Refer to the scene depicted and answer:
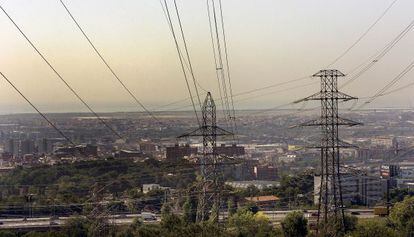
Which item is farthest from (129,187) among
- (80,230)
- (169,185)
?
(80,230)

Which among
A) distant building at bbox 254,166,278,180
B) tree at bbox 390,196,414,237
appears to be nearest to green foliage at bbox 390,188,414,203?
tree at bbox 390,196,414,237

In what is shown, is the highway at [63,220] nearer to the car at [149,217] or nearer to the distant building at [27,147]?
the car at [149,217]

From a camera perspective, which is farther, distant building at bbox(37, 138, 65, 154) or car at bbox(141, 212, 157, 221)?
distant building at bbox(37, 138, 65, 154)

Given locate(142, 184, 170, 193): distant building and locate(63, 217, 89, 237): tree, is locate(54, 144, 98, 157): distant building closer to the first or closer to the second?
locate(142, 184, 170, 193): distant building

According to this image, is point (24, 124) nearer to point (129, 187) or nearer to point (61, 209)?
point (129, 187)

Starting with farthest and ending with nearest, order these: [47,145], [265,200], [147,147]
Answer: [147,147], [47,145], [265,200]

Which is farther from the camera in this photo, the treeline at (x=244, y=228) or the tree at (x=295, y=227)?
the tree at (x=295, y=227)

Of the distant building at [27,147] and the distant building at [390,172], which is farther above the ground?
the distant building at [27,147]

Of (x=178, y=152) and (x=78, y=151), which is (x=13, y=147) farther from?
(x=178, y=152)

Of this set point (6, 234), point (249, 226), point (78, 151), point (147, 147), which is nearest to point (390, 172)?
point (249, 226)

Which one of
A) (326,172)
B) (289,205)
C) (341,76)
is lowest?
(289,205)

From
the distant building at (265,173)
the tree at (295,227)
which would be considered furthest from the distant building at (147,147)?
the tree at (295,227)
